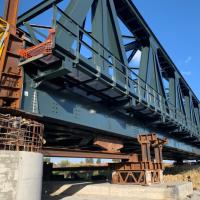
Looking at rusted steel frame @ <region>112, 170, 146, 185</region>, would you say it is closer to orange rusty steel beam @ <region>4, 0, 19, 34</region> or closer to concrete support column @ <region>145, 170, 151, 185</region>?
Result: concrete support column @ <region>145, 170, 151, 185</region>

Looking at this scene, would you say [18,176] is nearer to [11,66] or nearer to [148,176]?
[11,66]

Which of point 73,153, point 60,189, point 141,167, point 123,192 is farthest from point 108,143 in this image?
point 60,189

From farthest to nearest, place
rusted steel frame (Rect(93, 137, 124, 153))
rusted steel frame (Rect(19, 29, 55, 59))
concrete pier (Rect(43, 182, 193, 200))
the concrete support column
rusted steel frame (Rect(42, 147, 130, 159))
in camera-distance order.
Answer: the concrete support column < rusted steel frame (Rect(93, 137, 124, 153)) < concrete pier (Rect(43, 182, 193, 200)) < rusted steel frame (Rect(42, 147, 130, 159)) < rusted steel frame (Rect(19, 29, 55, 59))

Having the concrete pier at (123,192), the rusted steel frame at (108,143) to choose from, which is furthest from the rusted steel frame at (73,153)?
the concrete pier at (123,192)

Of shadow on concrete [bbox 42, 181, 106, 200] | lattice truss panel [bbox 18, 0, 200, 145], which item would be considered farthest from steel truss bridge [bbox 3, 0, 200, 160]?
shadow on concrete [bbox 42, 181, 106, 200]

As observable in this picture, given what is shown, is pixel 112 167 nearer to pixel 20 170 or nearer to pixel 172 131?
pixel 172 131

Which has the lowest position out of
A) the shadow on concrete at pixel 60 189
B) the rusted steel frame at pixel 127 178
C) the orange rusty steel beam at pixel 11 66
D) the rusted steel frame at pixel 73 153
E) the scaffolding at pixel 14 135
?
the shadow on concrete at pixel 60 189

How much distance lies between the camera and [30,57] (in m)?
8.68

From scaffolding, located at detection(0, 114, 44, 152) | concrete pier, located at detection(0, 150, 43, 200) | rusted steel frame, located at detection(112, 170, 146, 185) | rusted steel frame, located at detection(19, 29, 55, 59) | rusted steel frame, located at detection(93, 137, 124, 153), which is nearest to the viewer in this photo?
concrete pier, located at detection(0, 150, 43, 200)

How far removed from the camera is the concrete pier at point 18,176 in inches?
243

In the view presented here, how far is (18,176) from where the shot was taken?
6.39 m

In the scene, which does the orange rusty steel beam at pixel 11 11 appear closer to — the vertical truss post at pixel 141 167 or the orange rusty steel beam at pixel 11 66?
the orange rusty steel beam at pixel 11 66

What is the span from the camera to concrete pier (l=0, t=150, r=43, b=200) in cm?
618

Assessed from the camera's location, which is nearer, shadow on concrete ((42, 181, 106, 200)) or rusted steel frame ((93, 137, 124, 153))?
rusted steel frame ((93, 137, 124, 153))
